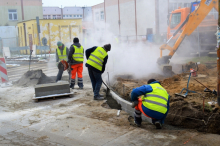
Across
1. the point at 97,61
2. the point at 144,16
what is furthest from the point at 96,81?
the point at 144,16

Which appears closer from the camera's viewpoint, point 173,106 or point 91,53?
point 173,106

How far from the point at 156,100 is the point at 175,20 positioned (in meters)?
14.0

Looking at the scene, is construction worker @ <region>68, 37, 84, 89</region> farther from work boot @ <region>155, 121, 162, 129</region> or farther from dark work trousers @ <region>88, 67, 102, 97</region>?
work boot @ <region>155, 121, 162, 129</region>

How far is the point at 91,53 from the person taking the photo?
7105 mm

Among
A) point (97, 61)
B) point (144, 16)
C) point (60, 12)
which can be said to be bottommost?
point (97, 61)

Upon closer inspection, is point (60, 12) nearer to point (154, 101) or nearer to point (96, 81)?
point (96, 81)

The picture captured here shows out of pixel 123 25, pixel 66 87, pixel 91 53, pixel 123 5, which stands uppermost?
pixel 123 5

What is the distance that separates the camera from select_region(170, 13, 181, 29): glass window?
17.2m

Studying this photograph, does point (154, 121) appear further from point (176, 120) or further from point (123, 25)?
point (123, 25)

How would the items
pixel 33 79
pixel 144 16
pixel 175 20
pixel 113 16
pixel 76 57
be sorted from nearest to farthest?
pixel 76 57 → pixel 33 79 → pixel 175 20 → pixel 144 16 → pixel 113 16

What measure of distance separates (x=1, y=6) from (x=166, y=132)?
35694 millimetres

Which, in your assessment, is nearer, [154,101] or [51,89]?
[154,101]

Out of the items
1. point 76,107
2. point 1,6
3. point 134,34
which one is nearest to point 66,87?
point 76,107

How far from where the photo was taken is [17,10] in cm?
3575
